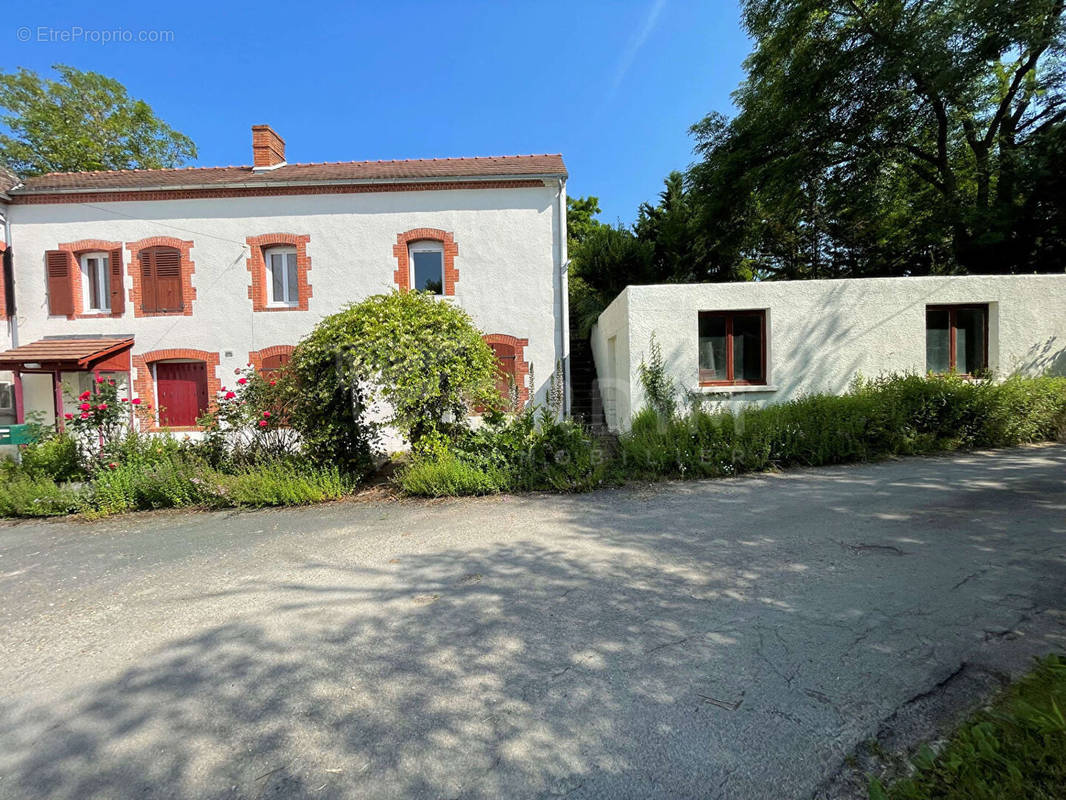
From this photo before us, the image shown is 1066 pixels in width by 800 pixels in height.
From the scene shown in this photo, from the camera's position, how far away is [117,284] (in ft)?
40.3

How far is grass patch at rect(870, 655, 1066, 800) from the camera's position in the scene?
5.50ft

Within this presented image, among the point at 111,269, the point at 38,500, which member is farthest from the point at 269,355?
the point at 38,500

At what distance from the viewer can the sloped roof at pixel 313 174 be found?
38.9ft

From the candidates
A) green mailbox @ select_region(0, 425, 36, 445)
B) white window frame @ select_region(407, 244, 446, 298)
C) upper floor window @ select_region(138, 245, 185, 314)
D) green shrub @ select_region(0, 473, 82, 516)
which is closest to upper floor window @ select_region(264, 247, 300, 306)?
upper floor window @ select_region(138, 245, 185, 314)

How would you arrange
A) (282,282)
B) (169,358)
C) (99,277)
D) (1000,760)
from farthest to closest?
(99,277), (282,282), (169,358), (1000,760)

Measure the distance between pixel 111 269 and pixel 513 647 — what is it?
48.8 ft

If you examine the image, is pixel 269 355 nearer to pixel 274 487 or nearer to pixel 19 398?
pixel 19 398

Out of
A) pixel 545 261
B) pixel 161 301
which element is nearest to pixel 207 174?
pixel 161 301

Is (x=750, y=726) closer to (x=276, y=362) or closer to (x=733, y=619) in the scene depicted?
(x=733, y=619)

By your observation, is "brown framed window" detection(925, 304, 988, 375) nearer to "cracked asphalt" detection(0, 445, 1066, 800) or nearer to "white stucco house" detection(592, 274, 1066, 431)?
"white stucco house" detection(592, 274, 1066, 431)

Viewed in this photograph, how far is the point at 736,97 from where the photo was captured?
16406 mm

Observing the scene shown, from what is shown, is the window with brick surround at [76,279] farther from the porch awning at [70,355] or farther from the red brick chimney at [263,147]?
the red brick chimney at [263,147]

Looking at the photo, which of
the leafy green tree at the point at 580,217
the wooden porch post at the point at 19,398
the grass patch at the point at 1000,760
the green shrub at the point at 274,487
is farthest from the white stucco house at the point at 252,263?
the leafy green tree at the point at 580,217

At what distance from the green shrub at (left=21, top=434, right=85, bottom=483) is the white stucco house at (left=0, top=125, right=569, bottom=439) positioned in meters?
4.46
